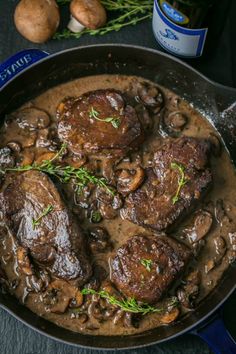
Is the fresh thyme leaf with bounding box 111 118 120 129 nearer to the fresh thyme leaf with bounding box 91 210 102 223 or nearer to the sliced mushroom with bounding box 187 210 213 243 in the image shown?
the fresh thyme leaf with bounding box 91 210 102 223

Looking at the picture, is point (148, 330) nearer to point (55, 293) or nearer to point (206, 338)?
point (206, 338)

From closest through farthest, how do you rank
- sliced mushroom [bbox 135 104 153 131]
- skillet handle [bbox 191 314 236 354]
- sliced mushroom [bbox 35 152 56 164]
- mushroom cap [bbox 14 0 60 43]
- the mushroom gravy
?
skillet handle [bbox 191 314 236 354] < the mushroom gravy < sliced mushroom [bbox 35 152 56 164] < sliced mushroom [bbox 135 104 153 131] < mushroom cap [bbox 14 0 60 43]

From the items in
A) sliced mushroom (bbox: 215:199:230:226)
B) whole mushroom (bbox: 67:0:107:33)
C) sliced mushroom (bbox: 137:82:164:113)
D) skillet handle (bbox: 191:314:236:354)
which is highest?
whole mushroom (bbox: 67:0:107:33)

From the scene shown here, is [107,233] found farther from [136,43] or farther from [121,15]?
[121,15]

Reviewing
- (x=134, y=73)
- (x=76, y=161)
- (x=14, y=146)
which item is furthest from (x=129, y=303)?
(x=134, y=73)

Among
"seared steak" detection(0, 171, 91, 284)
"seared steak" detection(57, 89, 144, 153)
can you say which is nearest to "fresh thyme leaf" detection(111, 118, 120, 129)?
"seared steak" detection(57, 89, 144, 153)

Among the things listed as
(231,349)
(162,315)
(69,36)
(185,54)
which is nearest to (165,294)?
(162,315)
